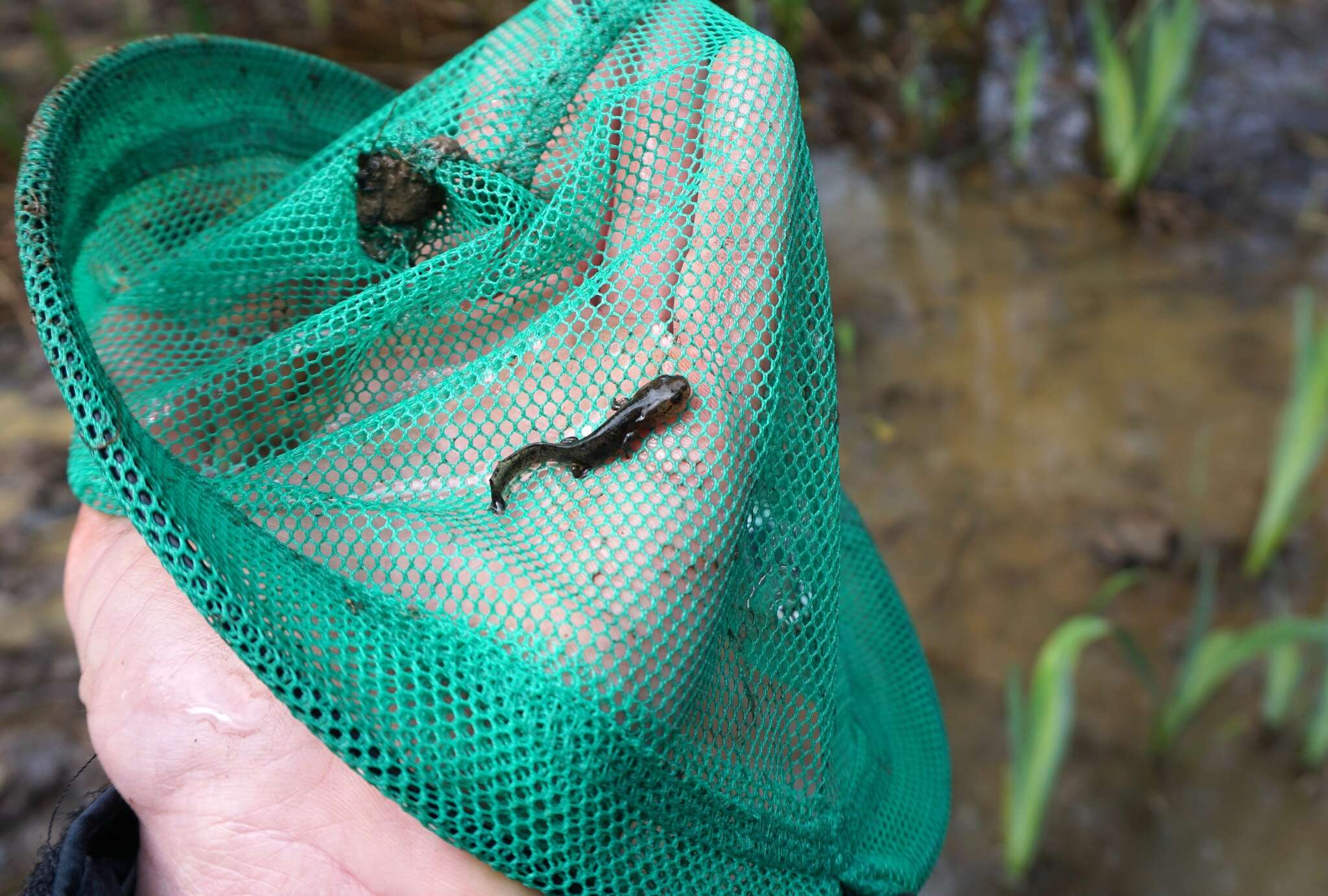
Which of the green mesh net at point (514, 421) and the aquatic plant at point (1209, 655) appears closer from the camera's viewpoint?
the green mesh net at point (514, 421)

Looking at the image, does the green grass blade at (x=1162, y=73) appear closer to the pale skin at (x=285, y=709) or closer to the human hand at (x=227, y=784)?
the pale skin at (x=285, y=709)

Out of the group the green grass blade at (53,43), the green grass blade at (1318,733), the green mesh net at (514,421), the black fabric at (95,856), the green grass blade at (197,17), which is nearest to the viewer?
the green mesh net at (514,421)

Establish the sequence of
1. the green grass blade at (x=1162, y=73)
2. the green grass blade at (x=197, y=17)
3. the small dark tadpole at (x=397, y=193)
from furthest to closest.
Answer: the green grass blade at (x=197, y=17) → the green grass blade at (x=1162, y=73) → the small dark tadpole at (x=397, y=193)

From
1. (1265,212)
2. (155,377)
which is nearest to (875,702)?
(155,377)

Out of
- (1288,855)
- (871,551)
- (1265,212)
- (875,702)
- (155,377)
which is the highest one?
(155,377)

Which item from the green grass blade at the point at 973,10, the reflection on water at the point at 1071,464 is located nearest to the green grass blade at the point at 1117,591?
the reflection on water at the point at 1071,464

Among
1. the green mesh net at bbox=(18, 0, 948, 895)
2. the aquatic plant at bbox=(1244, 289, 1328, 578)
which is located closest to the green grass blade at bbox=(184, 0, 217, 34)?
the green mesh net at bbox=(18, 0, 948, 895)

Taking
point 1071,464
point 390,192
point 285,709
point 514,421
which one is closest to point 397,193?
point 390,192

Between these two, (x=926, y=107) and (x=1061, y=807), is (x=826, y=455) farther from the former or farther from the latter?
(x=926, y=107)
